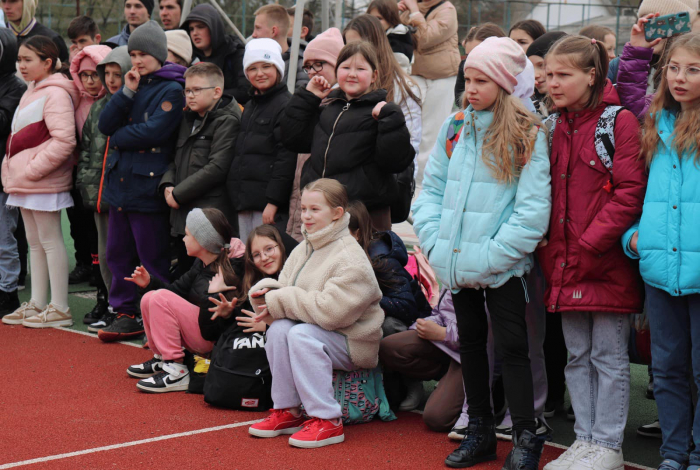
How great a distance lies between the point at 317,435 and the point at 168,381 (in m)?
1.40

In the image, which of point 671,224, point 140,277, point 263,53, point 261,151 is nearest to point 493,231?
point 671,224

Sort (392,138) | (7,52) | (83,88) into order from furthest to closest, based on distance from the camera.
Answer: (7,52) → (83,88) → (392,138)

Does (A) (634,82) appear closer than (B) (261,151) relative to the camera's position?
Yes

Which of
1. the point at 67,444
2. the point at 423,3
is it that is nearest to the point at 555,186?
the point at 67,444

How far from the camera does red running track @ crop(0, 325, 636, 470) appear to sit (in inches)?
165

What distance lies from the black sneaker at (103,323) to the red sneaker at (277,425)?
2.74m

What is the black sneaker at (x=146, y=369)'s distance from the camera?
567cm

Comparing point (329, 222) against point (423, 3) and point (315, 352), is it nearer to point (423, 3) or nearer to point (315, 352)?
point (315, 352)

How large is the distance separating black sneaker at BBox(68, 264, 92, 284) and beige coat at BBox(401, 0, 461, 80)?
3987mm

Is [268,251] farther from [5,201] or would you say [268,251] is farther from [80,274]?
[80,274]

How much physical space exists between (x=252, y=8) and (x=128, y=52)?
575 inches

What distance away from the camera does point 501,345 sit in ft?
13.4

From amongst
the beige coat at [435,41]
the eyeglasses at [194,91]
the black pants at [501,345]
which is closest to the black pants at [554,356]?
the black pants at [501,345]

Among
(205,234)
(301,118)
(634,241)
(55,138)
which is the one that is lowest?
(205,234)
